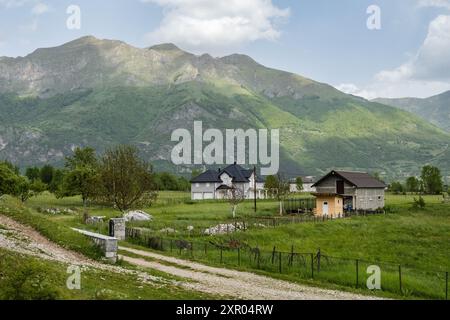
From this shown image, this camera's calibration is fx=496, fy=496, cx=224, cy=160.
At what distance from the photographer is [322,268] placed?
1293 inches

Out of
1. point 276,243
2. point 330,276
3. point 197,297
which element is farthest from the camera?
point 276,243

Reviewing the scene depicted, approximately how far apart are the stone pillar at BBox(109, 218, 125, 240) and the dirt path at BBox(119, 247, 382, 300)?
32.5 feet

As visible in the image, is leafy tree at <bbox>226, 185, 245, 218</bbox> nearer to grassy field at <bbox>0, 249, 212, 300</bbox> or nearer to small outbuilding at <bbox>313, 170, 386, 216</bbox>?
small outbuilding at <bbox>313, 170, 386, 216</bbox>

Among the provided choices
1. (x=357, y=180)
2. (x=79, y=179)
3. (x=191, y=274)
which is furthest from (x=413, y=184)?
(x=191, y=274)

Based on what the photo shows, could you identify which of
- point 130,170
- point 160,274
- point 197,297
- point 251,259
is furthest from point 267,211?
point 197,297

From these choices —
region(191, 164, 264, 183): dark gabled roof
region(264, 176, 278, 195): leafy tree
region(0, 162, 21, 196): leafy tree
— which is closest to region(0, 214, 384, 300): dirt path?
region(0, 162, 21, 196): leafy tree

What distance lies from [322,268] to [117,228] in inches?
692

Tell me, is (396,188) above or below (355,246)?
above

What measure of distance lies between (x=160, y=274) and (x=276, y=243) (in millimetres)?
23675

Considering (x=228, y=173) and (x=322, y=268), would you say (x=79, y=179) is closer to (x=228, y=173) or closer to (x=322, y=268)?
(x=322, y=268)

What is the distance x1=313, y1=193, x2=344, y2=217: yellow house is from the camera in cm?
7306

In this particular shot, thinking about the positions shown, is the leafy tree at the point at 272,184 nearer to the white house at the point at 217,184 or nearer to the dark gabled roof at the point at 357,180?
the dark gabled roof at the point at 357,180
